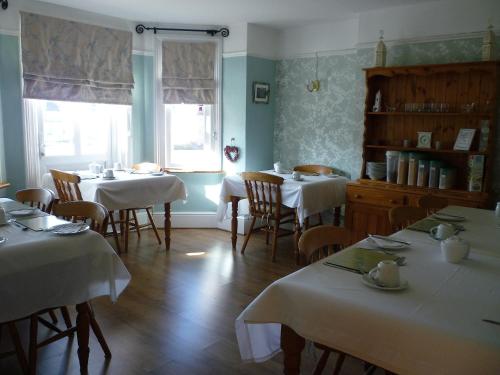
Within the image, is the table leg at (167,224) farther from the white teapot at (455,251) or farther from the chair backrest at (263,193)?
the white teapot at (455,251)

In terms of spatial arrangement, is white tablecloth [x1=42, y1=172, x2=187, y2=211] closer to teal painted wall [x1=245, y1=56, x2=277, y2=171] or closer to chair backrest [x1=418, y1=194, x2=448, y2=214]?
teal painted wall [x1=245, y1=56, x2=277, y2=171]

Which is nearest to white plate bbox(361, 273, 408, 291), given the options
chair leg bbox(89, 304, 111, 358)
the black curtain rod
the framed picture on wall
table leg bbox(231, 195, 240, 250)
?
chair leg bbox(89, 304, 111, 358)

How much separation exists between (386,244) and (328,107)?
319cm

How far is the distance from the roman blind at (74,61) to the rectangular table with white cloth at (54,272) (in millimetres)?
2627

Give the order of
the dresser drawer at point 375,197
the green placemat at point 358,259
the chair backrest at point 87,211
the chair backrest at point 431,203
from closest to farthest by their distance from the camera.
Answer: the green placemat at point 358,259 → the chair backrest at point 87,211 → the chair backrest at point 431,203 → the dresser drawer at point 375,197

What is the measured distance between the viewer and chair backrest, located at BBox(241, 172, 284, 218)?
4.14 metres

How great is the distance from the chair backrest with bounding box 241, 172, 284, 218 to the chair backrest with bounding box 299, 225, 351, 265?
188 cm

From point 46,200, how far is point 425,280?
2.43 meters

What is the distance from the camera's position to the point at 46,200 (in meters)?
2.97

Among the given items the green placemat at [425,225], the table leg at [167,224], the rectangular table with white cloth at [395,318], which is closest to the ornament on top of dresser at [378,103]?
the green placemat at [425,225]

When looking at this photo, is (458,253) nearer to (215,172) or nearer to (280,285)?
(280,285)

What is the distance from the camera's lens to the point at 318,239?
6.86 ft

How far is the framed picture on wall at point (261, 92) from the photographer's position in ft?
17.0

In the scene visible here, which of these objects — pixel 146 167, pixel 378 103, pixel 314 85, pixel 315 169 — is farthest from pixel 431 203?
pixel 146 167
